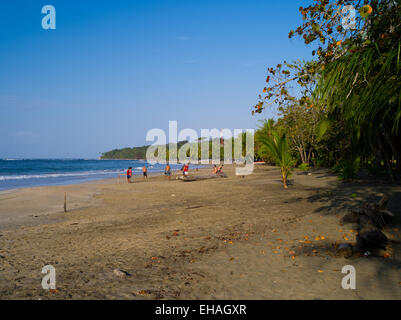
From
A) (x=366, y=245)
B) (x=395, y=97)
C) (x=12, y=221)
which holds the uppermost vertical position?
(x=395, y=97)

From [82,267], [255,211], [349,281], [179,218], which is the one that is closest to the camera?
[349,281]

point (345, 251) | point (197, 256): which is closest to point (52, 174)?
point (197, 256)

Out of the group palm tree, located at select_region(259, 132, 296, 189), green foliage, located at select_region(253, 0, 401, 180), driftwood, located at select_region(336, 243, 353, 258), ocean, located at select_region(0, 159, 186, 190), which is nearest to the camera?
green foliage, located at select_region(253, 0, 401, 180)

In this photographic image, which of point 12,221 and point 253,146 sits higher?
point 253,146

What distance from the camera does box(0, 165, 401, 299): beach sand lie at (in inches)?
141

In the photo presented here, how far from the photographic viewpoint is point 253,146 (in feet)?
193

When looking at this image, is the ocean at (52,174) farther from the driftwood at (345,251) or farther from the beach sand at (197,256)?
the driftwood at (345,251)

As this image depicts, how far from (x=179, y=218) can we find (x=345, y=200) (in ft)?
19.0

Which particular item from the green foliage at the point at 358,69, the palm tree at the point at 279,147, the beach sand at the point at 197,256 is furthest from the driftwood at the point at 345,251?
the palm tree at the point at 279,147

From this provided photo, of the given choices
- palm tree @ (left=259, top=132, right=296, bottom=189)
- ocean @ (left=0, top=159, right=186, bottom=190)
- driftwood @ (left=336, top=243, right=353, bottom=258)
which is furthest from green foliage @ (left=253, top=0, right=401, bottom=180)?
ocean @ (left=0, top=159, right=186, bottom=190)

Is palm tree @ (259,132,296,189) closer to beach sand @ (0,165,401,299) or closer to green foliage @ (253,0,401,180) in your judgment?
beach sand @ (0,165,401,299)
